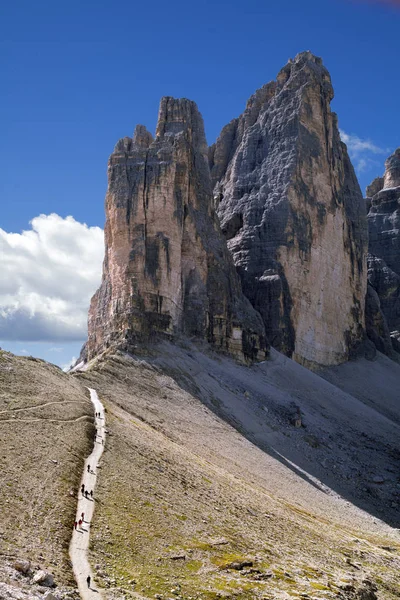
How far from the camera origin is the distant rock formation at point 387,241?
152m

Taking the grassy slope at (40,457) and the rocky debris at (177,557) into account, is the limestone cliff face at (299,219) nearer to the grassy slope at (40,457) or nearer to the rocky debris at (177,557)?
the grassy slope at (40,457)

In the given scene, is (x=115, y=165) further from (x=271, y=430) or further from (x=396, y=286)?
(x=396, y=286)

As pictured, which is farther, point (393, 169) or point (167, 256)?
point (393, 169)

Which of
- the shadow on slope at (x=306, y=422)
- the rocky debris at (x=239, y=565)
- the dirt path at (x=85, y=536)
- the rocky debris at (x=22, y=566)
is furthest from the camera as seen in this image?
the shadow on slope at (x=306, y=422)

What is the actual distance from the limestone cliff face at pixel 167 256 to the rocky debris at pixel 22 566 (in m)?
56.0

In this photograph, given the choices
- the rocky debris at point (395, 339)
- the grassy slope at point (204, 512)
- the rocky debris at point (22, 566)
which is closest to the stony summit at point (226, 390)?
the rocky debris at point (22, 566)

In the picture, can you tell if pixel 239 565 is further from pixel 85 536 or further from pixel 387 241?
pixel 387 241

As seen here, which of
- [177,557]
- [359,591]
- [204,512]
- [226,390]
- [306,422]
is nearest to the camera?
[177,557]

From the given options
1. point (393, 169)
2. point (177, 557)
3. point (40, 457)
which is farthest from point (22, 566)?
point (393, 169)

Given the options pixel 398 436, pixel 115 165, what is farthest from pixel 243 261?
pixel 398 436

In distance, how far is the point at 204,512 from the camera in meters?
43.4

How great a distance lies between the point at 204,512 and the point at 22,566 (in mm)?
17297

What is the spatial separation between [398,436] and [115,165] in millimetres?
48833

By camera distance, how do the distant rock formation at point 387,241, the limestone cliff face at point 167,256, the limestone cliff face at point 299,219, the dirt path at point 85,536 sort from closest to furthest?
the dirt path at point 85,536 → the limestone cliff face at point 167,256 → the limestone cliff face at point 299,219 → the distant rock formation at point 387,241
